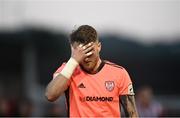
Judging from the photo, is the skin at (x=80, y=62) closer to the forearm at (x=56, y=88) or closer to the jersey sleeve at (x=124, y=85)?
the forearm at (x=56, y=88)

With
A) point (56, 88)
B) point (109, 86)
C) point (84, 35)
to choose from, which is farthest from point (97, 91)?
point (84, 35)

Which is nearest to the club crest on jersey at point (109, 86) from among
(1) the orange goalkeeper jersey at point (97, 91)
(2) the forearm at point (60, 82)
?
(1) the orange goalkeeper jersey at point (97, 91)

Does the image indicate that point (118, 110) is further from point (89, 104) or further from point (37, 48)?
point (37, 48)

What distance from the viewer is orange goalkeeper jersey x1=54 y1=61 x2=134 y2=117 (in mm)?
6801

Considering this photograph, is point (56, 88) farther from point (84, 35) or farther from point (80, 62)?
point (84, 35)

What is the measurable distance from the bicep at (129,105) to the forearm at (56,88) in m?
0.61

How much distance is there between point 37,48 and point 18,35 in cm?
84

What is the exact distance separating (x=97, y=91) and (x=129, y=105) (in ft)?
1.31

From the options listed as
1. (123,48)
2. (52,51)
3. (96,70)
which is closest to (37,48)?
(52,51)

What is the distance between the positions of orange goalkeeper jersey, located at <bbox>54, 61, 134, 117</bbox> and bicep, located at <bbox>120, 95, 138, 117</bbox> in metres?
0.05

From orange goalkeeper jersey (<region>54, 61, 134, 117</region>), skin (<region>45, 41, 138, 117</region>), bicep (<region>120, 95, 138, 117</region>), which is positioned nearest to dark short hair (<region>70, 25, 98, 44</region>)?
skin (<region>45, 41, 138, 117</region>)

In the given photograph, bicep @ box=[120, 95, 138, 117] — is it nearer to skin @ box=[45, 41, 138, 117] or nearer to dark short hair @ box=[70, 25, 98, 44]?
skin @ box=[45, 41, 138, 117]

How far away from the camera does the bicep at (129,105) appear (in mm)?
6996

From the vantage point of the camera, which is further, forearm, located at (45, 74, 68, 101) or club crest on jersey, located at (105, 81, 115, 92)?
club crest on jersey, located at (105, 81, 115, 92)
